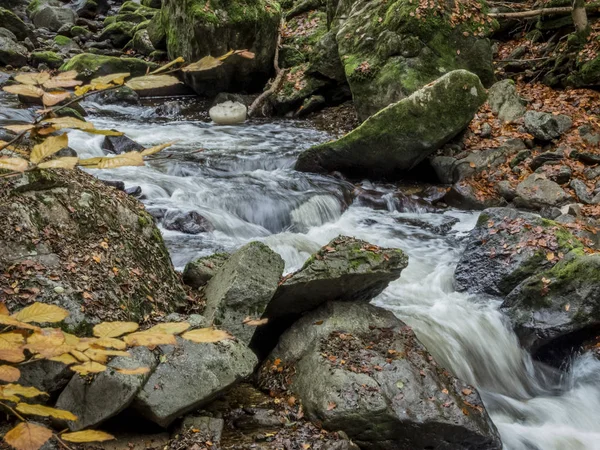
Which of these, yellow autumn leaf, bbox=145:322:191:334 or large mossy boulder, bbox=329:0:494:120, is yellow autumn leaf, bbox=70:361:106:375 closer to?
yellow autumn leaf, bbox=145:322:191:334

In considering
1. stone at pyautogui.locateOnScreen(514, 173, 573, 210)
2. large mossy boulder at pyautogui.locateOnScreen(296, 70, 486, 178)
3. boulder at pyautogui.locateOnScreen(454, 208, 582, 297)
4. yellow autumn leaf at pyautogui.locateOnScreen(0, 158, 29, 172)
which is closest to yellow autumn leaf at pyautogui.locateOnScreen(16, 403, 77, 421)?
yellow autumn leaf at pyautogui.locateOnScreen(0, 158, 29, 172)

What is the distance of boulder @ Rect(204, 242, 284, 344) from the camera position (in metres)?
3.91

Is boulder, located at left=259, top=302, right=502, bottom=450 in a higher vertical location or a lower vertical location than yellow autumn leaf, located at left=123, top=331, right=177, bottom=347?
lower

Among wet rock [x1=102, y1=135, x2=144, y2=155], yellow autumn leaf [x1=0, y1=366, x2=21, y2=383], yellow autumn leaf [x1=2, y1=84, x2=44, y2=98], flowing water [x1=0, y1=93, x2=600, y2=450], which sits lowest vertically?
flowing water [x1=0, y1=93, x2=600, y2=450]

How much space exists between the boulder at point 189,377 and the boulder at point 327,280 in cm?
87

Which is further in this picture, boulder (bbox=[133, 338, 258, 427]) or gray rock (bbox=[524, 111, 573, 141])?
gray rock (bbox=[524, 111, 573, 141])

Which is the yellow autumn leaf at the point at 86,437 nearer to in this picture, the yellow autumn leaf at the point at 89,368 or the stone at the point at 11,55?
the yellow autumn leaf at the point at 89,368

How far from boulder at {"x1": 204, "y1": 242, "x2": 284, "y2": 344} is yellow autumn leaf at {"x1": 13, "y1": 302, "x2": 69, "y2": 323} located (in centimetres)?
225

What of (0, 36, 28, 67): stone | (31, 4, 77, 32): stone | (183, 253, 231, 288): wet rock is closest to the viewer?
(183, 253, 231, 288): wet rock

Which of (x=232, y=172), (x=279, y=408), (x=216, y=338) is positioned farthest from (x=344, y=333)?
(x=232, y=172)

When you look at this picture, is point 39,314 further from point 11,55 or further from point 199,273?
point 11,55

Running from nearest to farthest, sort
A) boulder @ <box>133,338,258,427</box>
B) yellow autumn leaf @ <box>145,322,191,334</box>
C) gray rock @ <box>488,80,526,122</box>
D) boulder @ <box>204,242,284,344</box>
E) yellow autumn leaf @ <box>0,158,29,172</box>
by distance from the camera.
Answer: yellow autumn leaf @ <box>0,158,29,172</box>, yellow autumn leaf @ <box>145,322,191,334</box>, boulder @ <box>133,338,258,427</box>, boulder @ <box>204,242,284,344</box>, gray rock @ <box>488,80,526,122</box>

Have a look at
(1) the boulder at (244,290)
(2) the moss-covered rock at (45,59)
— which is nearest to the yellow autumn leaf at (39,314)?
(1) the boulder at (244,290)

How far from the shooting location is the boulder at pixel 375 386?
11.9ft
